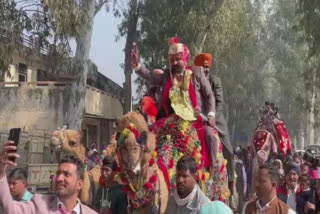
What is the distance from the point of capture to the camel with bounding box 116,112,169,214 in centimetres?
560

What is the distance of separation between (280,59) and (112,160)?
4153 cm

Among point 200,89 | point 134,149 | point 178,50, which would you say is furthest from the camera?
point 200,89

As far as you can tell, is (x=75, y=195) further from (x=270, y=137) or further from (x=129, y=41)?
(x=129, y=41)

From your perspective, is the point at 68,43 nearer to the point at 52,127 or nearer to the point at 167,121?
the point at 167,121

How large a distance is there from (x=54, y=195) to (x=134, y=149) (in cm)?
172

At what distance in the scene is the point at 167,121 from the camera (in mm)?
6926

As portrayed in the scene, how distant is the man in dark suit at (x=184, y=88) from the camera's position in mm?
7023

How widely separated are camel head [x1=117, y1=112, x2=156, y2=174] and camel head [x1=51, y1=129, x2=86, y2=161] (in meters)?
1.60

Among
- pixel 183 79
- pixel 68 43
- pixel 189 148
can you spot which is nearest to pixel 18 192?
pixel 189 148

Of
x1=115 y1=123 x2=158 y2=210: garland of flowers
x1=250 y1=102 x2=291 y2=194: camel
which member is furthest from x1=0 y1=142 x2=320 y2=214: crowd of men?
x1=250 y1=102 x2=291 y2=194: camel

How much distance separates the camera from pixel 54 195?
3951mm

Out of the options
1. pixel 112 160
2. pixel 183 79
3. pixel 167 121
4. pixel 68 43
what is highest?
pixel 68 43

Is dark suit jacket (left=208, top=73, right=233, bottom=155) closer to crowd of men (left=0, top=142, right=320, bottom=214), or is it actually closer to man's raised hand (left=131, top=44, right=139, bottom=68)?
crowd of men (left=0, top=142, right=320, bottom=214)

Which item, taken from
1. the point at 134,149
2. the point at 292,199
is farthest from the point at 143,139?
the point at 292,199
